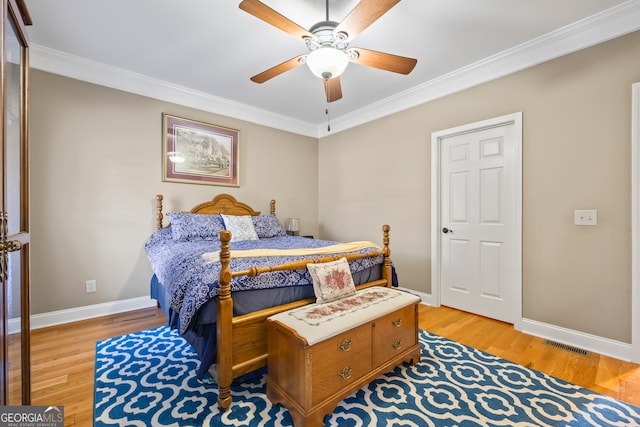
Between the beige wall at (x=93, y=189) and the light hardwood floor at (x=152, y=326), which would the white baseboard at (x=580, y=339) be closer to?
the light hardwood floor at (x=152, y=326)

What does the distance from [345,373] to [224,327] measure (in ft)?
2.39

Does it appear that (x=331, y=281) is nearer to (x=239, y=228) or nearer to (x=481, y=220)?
(x=239, y=228)

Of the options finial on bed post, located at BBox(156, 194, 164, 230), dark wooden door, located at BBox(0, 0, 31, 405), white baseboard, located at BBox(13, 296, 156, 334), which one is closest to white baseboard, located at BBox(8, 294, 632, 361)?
white baseboard, located at BBox(13, 296, 156, 334)

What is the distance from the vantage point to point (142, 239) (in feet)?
10.3

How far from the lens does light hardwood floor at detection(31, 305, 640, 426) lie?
168 cm

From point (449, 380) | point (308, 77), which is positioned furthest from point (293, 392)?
point (308, 77)

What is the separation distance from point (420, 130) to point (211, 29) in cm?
246

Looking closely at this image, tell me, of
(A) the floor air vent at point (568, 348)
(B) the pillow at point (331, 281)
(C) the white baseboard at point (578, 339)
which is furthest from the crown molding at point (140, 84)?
(A) the floor air vent at point (568, 348)

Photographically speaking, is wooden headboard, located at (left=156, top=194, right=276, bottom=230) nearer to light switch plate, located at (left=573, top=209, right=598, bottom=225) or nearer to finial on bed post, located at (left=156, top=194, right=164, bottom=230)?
finial on bed post, located at (left=156, top=194, right=164, bottom=230)

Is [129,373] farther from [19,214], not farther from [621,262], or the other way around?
[621,262]

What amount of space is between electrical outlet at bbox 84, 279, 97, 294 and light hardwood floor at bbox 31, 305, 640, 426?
301mm

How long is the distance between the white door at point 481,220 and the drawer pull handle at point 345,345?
200 centimetres

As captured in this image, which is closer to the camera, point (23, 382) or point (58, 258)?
point (23, 382)

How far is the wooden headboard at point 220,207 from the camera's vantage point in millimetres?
3184
